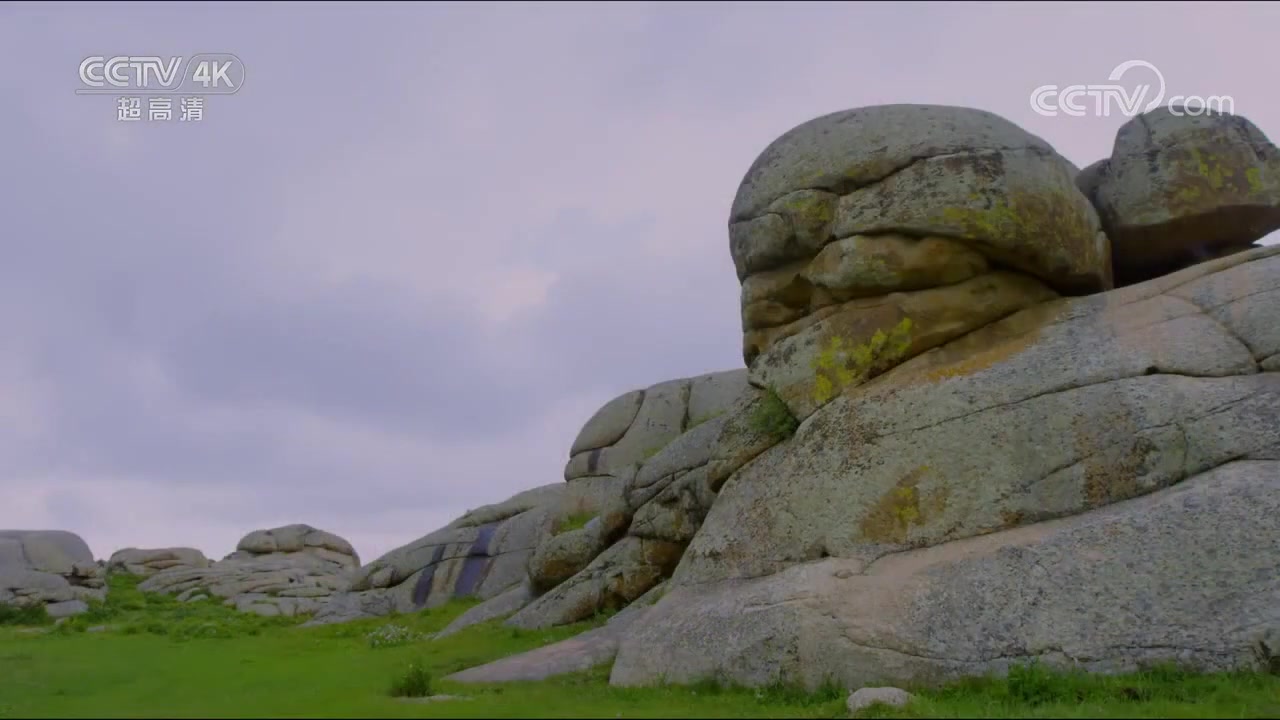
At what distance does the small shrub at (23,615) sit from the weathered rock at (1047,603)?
41.0 meters

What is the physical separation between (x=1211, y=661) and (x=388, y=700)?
12.3 metres

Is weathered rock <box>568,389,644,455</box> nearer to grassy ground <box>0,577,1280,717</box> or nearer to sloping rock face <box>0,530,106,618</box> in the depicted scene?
grassy ground <box>0,577,1280,717</box>

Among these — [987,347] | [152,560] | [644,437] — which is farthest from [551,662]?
[152,560]

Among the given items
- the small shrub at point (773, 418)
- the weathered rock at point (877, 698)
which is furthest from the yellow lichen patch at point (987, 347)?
the weathered rock at point (877, 698)

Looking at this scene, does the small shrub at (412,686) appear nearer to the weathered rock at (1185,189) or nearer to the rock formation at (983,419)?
the rock formation at (983,419)

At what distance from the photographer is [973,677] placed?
15.0 m

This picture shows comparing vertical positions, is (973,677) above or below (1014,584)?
below

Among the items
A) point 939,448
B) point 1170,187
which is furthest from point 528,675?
point 1170,187

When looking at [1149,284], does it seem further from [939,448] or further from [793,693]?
[793,693]

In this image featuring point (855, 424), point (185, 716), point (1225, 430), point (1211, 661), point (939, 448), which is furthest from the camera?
point (855, 424)

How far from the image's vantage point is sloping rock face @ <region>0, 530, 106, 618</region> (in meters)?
51.4

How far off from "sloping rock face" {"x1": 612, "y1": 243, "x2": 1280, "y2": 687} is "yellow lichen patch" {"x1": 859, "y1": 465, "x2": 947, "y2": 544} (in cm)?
4

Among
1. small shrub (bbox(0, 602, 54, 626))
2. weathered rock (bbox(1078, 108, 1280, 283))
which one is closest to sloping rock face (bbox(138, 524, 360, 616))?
small shrub (bbox(0, 602, 54, 626))

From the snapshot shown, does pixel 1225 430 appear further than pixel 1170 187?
No
